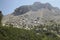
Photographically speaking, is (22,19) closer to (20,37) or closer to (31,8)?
(31,8)

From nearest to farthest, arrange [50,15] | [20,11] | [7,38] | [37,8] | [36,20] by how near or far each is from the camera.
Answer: [7,38] < [36,20] < [50,15] < [20,11] < [37,8]

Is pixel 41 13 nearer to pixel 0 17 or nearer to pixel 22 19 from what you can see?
pixel 22 19

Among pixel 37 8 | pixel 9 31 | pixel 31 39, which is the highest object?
pixel 9 31

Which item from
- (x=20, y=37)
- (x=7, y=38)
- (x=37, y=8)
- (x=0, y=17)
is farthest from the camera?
(x=37, y=8)

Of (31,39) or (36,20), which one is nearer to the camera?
(31,39)

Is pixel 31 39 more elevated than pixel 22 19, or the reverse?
pixel 31 39

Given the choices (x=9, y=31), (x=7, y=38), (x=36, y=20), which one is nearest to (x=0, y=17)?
(x=9, y=31)
